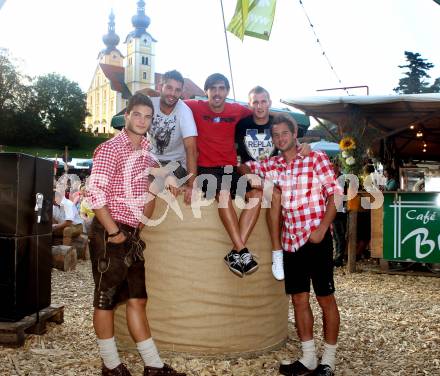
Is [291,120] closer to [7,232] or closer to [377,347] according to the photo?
[377,347]

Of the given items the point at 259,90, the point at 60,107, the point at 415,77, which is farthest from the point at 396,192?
the point at 60,107

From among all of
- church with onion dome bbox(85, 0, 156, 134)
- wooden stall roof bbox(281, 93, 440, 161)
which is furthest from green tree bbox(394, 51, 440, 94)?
church with onion dome bbox(85, 0, 156, 134)

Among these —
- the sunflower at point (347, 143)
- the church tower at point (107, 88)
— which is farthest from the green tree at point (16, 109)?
the sunflower at point (347, 143)

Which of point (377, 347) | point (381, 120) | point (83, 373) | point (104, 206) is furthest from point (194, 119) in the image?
point (381, 120)

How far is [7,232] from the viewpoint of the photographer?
3.79m

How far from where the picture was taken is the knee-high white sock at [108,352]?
298 cm

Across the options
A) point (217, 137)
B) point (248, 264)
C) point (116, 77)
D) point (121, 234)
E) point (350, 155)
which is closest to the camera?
point (121, 234)

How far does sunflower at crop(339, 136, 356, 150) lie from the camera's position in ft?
26.0

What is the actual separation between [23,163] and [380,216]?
5294mm

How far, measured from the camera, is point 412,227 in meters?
7.10

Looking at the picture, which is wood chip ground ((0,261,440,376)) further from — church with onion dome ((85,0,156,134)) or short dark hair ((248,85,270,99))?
church with onion dome ((85,0,156,134))

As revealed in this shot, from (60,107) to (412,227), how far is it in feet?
221

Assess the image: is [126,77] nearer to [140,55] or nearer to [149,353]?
[140,55]

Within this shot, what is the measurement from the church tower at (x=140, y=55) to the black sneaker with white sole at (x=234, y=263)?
90244 millimetres
